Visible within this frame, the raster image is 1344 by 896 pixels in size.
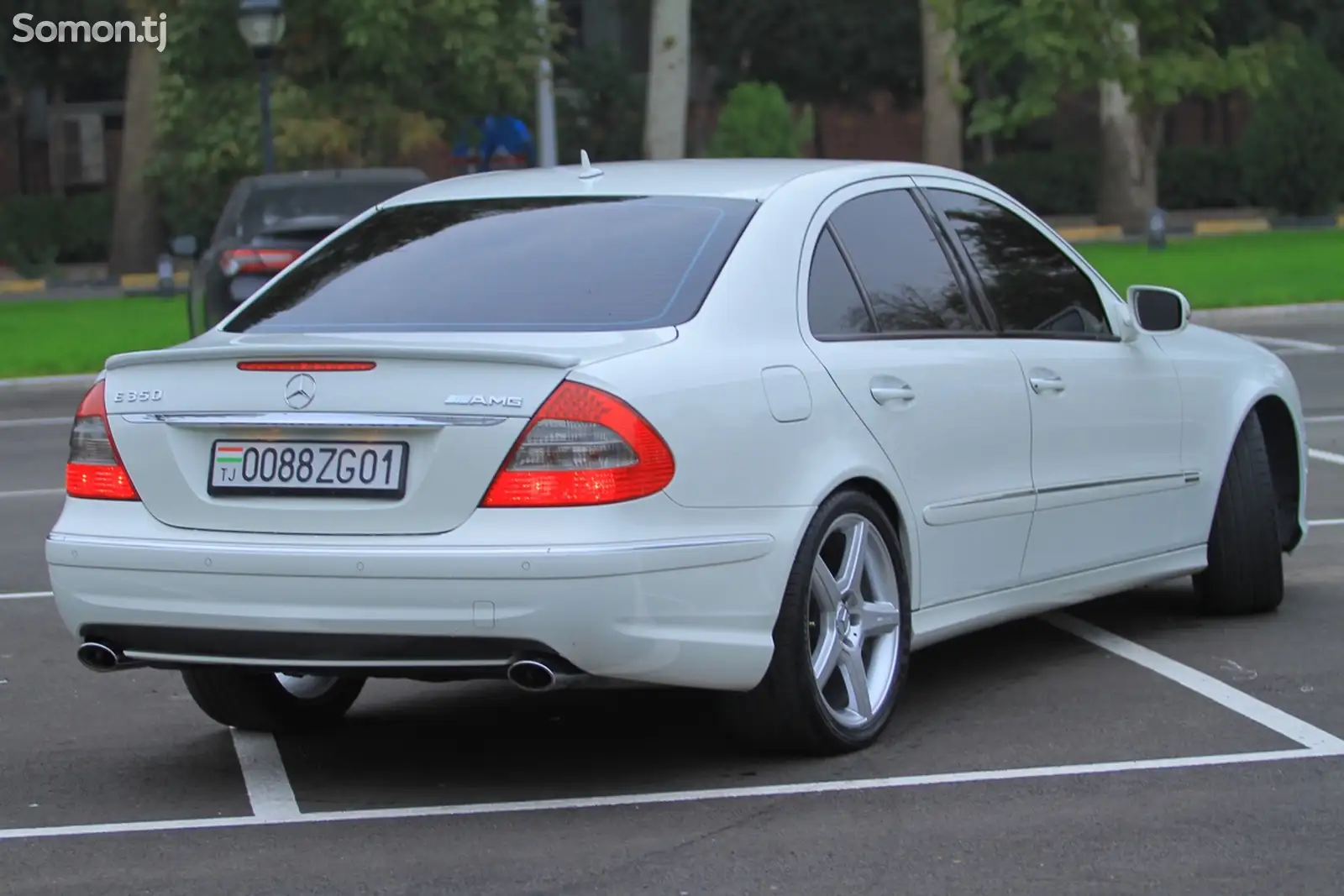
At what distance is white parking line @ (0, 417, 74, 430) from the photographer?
17672 mm

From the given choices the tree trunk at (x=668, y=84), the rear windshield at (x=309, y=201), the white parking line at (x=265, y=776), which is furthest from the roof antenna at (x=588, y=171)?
the tree trunk at (x=668, y=84)

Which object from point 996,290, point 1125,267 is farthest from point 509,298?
point 1125,267

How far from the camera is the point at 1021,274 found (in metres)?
7.17

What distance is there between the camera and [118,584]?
5.62 metres

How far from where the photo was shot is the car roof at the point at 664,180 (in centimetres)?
645

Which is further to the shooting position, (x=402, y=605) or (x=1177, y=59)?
(x=1177, y=59)

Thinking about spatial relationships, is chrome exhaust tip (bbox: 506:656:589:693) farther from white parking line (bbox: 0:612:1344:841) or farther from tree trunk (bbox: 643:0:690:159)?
tree trunk (bbox: 643:0:690:159)

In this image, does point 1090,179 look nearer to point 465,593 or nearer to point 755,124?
point 755,124

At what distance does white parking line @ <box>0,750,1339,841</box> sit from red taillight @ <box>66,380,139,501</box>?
2.53ft

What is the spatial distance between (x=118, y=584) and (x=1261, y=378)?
13.3 ft

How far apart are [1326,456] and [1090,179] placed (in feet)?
132

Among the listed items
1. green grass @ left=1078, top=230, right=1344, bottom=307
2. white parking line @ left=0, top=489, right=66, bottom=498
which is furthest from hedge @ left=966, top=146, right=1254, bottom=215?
white parking line @ left=0, top=489, right=66, bottom=498

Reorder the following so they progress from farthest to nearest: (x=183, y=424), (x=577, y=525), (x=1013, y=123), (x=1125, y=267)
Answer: (x=1013, y=123), (x=1125, y=267), (x=183, y=424), (x=577, y=525)

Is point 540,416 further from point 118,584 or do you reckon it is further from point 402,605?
point 118,584
